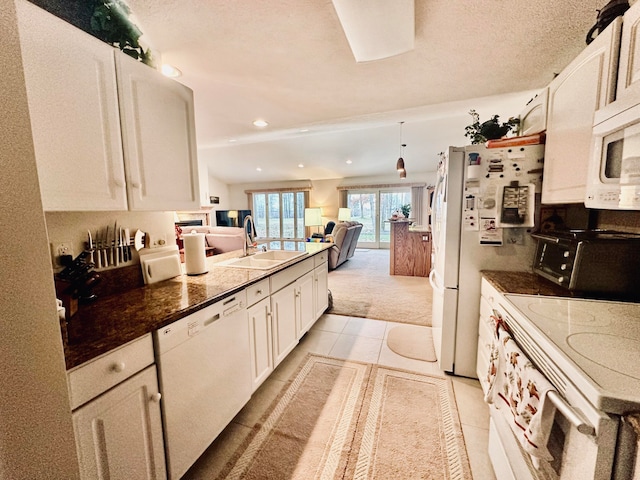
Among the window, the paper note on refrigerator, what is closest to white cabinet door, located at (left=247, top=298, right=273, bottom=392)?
the paper note on refrigerator

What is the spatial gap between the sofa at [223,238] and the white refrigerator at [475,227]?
3.82 metres

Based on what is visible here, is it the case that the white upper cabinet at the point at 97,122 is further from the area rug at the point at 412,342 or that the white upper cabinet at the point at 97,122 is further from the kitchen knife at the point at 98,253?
the area rug at the point at 412,342

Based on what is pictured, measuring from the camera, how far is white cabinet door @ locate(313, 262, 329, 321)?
273 cm

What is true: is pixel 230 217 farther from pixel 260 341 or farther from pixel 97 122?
pixel 97 122

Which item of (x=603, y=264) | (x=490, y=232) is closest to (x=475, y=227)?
(x=490, y=232)

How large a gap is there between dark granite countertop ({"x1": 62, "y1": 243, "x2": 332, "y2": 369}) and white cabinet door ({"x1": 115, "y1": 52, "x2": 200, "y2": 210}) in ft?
1.61

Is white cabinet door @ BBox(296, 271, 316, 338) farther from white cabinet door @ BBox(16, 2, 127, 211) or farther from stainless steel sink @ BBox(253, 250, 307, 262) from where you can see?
white cabinet door @ BBox(16, 2, 127, 211)

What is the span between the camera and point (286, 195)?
9.38 meters

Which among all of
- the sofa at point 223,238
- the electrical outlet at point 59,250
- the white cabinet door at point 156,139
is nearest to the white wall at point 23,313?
the white cabinet door at point 156,139

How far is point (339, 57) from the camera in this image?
1796 mm

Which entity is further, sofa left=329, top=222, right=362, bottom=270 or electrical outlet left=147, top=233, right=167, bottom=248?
sofa left=329, top=222, right=362, bottom=270

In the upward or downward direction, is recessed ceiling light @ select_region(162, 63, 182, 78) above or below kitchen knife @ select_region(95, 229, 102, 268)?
above

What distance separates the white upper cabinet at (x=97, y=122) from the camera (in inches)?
36.3

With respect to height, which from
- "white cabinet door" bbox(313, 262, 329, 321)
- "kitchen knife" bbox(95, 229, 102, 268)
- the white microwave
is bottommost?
"white cabinet door" bbox(313, 262, 329, 321)
